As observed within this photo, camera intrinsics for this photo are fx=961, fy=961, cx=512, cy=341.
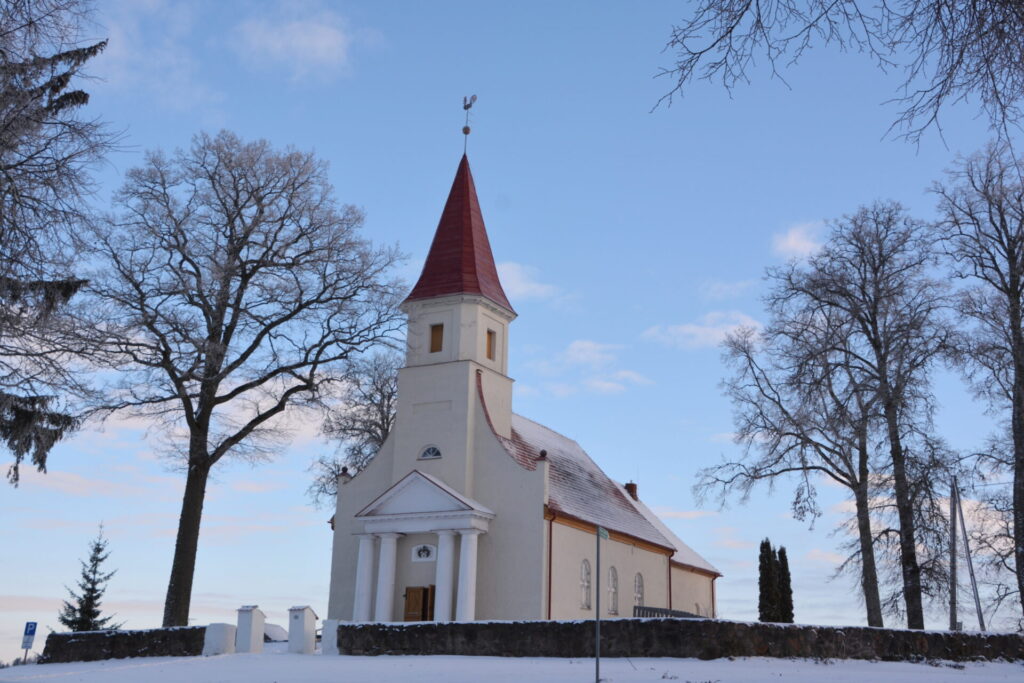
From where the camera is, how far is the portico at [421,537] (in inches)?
1160

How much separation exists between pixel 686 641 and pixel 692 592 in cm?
2467

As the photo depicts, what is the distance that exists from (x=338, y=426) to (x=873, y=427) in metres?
23.5

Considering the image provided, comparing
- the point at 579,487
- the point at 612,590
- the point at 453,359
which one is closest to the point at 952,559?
the point at 612,590

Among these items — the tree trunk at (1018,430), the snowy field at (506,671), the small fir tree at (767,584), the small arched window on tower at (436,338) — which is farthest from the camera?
the small fir tree at (767,584)

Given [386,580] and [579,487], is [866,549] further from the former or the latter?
[386,580]

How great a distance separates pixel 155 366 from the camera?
27.0 metres

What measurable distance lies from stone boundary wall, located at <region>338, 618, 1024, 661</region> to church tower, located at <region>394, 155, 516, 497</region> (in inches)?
397

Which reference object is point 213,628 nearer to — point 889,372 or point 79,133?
point 79,133

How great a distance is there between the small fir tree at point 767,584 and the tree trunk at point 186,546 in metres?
34.5

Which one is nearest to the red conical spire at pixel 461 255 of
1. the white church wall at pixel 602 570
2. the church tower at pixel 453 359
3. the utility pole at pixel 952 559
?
the church tower at pixel 453 359

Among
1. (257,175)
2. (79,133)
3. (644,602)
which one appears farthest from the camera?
(644,602)

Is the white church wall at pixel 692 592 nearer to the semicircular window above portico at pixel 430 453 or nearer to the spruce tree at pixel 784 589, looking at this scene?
the spruce tree at pixel 784 589

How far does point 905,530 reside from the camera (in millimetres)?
25391

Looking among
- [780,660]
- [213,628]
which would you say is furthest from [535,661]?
[213,628]
